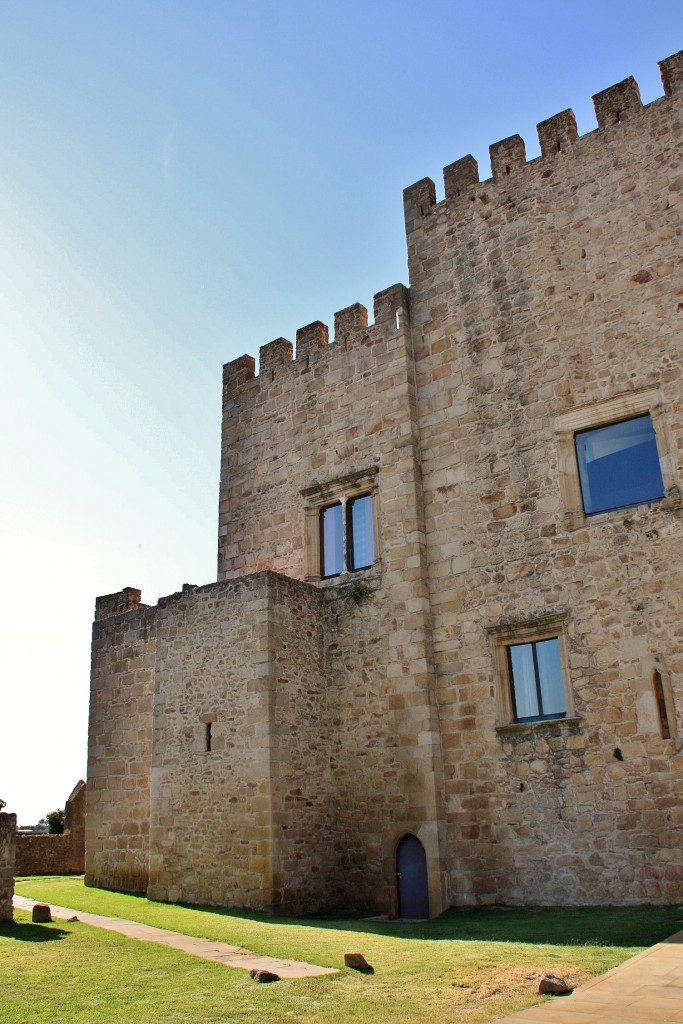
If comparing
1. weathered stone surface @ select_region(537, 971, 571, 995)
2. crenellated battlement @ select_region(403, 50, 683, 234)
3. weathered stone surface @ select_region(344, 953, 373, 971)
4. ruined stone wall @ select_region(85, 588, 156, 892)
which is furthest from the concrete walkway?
crenellated battlement @ select_region(403, 50, 683, 234)

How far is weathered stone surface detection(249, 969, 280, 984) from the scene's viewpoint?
6.60 meters

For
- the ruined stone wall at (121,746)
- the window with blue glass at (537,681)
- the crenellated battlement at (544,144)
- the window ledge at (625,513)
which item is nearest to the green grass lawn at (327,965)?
the window with blue glass at (537,681)

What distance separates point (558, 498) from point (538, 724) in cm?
320

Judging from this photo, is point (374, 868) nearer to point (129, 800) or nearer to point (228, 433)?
point (129, 800)

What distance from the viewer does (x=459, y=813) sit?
12.2 m

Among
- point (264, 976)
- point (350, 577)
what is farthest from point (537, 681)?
point (264, 976)

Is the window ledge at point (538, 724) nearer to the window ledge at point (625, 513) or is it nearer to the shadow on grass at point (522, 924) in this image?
the shadow on grass at point (522, 924)

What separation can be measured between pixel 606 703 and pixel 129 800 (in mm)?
→ 8940

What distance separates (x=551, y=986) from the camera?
586 centimetres

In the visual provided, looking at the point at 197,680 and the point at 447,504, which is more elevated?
the point at 447,504

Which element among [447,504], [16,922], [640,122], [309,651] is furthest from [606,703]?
[640,122]

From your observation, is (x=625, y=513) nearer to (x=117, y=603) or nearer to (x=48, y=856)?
(x=117, y=603)

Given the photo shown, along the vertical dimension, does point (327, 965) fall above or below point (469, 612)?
below

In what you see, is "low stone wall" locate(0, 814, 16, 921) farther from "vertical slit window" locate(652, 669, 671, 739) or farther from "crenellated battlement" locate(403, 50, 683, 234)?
"crenellated battlement" locate(403, 50, 683, 234)
